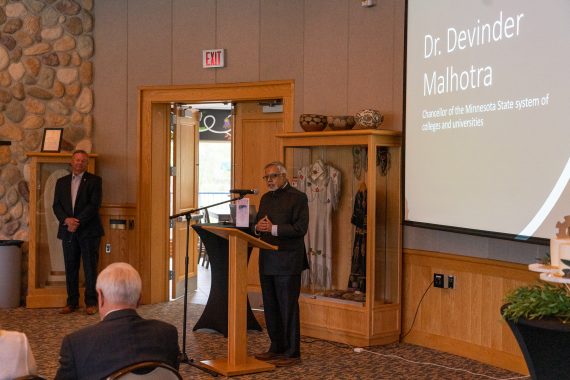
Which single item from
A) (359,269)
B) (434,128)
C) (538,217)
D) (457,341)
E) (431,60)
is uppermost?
(431,60)

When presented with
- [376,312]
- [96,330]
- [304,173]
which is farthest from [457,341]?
[96,330]

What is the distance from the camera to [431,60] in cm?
604

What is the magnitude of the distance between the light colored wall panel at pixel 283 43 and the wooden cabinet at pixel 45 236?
2.12m

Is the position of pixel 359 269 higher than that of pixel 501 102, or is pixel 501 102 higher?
pixel 501 102

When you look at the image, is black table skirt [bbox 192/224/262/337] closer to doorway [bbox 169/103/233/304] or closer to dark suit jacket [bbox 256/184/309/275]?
doorway [bbox 169/103/233/304]

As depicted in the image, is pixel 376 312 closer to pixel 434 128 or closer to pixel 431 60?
pixel 434 128

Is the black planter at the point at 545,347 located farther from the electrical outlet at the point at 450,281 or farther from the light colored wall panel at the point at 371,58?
the light colored wall panel at the point at 371,58

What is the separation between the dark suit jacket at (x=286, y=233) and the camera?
580 cm

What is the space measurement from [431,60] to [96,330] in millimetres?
3996

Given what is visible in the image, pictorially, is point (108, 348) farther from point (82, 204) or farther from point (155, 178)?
point (155, 178)

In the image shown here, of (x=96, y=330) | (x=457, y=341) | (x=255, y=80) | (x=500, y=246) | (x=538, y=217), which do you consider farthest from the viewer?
(x=255, y=80)

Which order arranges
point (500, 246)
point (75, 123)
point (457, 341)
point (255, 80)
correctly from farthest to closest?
point (75, 123) < point (255, 80) < point (457, 341) < point (500, 246)

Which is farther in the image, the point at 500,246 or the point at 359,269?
the point at 359,269

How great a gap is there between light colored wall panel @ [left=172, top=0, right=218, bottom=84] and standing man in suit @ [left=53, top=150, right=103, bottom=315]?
1.31 m
